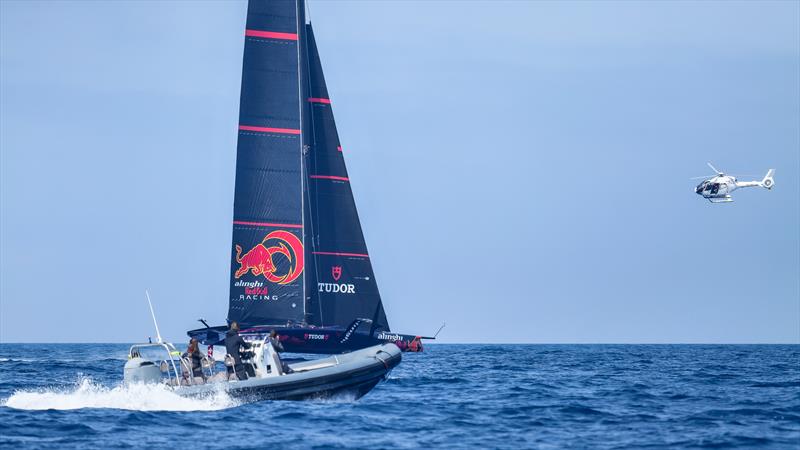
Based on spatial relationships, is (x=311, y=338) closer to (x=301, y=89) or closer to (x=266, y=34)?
(x=301, y=89)

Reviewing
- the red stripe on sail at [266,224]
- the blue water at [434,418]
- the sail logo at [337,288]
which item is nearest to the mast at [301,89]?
the red stripe on sail at [266,224]

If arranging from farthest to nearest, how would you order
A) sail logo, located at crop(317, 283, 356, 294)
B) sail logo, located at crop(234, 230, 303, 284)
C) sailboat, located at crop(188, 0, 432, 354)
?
sail logo, located at crop(317, 283, 356, 294) < sail logo, located at crop(234, 230, 303, 284) < sailboat, located at crop(188, 0, 432, 354)

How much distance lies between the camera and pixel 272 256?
41.9 metres

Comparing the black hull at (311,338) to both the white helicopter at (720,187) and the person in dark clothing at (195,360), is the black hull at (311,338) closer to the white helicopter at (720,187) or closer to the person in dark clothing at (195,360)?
the person in dark clothing at (195,360)

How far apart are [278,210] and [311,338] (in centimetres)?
477

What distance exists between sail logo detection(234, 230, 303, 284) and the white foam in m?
12.4

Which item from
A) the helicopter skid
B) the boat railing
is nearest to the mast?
the boat railing

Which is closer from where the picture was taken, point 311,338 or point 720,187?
point 311,338

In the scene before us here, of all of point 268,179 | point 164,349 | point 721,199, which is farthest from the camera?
point 721,199

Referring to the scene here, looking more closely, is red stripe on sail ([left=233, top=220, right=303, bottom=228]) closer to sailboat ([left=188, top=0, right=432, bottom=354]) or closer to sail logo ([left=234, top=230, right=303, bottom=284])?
sailboat ([left=188, top=0, right=432, bottom=354])

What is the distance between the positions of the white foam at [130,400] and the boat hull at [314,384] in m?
0.24

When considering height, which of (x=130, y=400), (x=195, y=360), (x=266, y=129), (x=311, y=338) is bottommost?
(x=130, y=400)

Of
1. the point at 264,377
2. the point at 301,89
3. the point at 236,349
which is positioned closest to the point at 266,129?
the point at 301,89

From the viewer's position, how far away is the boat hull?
2795 cm
